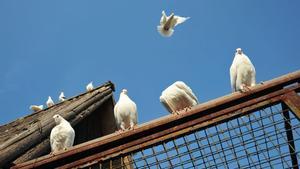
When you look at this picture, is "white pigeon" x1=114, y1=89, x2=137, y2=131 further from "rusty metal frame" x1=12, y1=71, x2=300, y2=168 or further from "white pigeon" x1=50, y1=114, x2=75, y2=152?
"rusty metal frame" x1=12, y1=71, x2=300, y2=168

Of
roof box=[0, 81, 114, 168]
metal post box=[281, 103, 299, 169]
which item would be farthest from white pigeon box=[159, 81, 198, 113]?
metal post box=[281, 103, 299, 169]

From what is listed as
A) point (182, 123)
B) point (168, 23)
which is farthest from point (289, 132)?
point (168, 23)

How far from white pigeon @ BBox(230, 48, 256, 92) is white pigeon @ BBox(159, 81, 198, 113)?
2.97ft

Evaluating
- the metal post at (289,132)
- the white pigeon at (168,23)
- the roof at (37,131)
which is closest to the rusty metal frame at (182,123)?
the metal post at (289,132)

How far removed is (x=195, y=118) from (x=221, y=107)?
0.97 ft

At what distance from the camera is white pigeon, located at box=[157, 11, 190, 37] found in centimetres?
1359

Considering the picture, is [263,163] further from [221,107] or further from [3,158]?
[3,158]

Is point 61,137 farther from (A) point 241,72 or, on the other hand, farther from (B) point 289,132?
(B) point 289,132

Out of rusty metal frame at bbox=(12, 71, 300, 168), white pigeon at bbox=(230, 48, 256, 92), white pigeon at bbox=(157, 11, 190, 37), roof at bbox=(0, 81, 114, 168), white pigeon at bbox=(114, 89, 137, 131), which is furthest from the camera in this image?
white pigeon at bbox=(157, 11, 190, 37)

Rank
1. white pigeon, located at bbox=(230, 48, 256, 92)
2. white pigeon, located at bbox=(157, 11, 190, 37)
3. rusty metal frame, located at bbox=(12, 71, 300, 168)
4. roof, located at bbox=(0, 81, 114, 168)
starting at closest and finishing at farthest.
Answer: rusty metal frame, located at bbox=(12, 71, 300, 168) → roof, located at bbox=(0, 81, 114, 168) → white pigeon, located at bbox=(230, 48, 256, 92) → white pigeon, located at bbox=(157, 11, 190, 37)

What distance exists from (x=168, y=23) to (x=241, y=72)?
20.5 feet

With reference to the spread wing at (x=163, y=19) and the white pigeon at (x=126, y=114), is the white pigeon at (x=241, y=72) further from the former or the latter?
the spread wing at (x=163, y=19)

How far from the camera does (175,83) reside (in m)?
8.63

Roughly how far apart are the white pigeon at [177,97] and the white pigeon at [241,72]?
907mm
